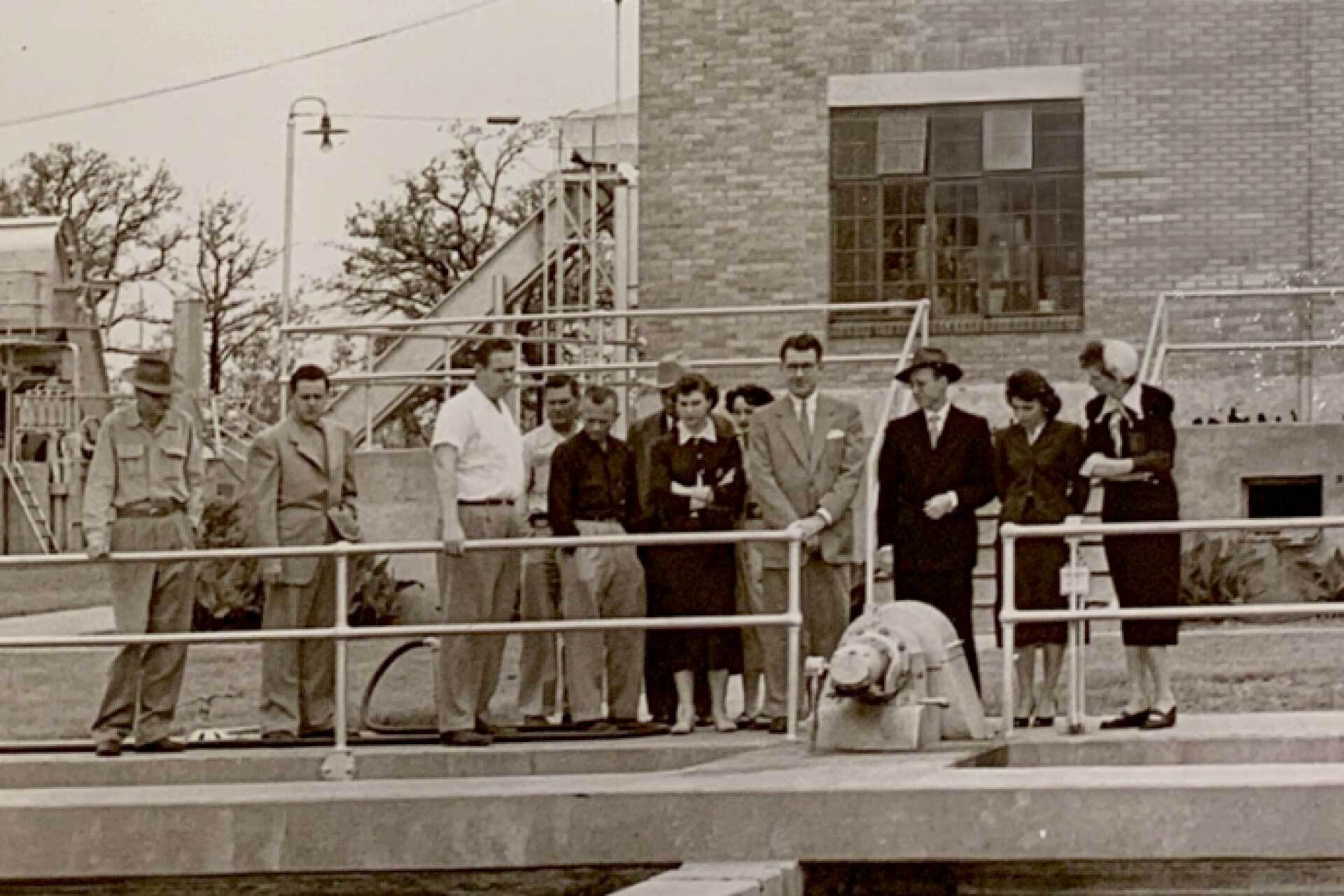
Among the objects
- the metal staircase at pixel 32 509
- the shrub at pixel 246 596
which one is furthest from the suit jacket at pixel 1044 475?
the metal staircase at pixel 32 509

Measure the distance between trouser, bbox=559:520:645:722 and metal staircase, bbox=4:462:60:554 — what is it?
29.7 m

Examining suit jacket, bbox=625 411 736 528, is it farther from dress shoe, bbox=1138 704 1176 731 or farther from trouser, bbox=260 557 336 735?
dress shoe, bbox=1138 704 1176 731

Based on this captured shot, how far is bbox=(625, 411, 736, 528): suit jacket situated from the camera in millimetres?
14258

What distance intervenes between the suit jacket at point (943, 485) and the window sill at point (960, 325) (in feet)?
34.3

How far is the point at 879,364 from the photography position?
2412 centimetres

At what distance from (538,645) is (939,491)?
2565 millimetres

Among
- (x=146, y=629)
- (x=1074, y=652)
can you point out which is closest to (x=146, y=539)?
(x=146, y=629)

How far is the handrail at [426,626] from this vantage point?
501 inches

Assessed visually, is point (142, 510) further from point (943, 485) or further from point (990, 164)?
point (990, 164)

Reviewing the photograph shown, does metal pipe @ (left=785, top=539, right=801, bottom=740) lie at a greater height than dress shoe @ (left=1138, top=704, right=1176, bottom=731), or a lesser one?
greater

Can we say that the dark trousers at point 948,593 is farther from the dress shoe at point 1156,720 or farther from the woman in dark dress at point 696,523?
the woman in dark dress at point 696,523

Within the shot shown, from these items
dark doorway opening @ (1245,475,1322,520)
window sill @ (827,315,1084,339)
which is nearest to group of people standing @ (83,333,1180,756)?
dark doorway opening @ (1245,475,1322,520)

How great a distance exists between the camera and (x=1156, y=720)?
13.2 metres

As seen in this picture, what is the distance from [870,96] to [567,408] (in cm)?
979
